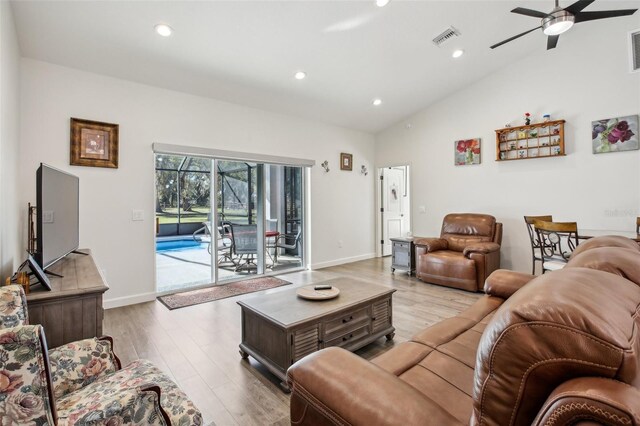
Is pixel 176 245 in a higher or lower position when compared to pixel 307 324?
higher

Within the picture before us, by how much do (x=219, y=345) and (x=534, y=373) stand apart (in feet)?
8.48

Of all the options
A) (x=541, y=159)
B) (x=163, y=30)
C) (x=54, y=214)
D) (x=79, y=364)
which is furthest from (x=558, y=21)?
(x=54, y=214)

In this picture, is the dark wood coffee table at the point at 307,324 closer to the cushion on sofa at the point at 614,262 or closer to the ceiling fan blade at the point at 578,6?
the cushion on sofa at the point at 614,262

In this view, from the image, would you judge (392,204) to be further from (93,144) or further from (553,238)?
(93,144)

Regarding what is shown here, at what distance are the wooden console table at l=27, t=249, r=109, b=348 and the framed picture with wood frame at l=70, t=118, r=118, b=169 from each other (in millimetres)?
2056

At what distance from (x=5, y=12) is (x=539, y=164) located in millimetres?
6221

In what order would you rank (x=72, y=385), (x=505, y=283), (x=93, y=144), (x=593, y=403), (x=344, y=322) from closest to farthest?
(x=593, y=403) → (x=72, y=385) → (x=505, y=283) → (x=344, y=322) → (x=93, y=144)

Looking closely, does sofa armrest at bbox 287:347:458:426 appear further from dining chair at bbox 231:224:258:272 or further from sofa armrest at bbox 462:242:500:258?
dining chair at bbox 231:224:258:272

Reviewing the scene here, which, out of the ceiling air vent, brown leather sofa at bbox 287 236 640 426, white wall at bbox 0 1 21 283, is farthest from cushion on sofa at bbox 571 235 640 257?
white wall at bbox 0 1 21 283

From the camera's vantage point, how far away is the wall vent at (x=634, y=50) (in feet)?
10.8

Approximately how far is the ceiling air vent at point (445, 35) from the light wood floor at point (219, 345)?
3.38 meters

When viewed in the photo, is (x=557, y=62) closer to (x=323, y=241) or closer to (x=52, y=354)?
(x=323, y=241)

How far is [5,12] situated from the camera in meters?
2.28

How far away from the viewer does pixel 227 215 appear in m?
4.92
